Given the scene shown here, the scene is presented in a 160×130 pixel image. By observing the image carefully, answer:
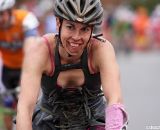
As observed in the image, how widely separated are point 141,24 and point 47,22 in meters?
18.9

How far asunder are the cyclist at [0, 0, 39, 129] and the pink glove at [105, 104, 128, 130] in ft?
13.8

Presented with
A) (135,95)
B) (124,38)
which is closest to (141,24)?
(124,38)

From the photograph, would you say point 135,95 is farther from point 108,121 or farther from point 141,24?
point 141,24

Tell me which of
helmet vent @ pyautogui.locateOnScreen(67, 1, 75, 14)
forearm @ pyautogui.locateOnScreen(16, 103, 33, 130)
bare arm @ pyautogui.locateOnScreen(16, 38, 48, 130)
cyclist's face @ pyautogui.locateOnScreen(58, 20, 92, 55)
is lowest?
forearm @ pyautogui.locateOnScreen(16, 103, 33, 130)

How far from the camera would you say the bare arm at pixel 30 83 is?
5605 mm

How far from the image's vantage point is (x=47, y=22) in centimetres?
1892

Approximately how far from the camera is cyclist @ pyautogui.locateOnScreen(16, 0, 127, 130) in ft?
18.6

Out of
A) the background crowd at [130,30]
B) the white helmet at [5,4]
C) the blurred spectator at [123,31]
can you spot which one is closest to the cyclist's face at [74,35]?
the white helmet at [5,4]

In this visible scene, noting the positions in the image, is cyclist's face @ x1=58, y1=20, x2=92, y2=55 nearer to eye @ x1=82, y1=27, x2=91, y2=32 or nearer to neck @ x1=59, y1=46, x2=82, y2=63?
eye @ x1=82, y1=27, x2=91, y2=32

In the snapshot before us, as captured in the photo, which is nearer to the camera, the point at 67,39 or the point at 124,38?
the point at 67,39

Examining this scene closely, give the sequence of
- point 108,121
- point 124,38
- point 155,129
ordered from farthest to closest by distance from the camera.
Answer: point 124,38 → point 155,129 → point 108,121

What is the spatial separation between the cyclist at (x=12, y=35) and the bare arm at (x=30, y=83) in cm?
361

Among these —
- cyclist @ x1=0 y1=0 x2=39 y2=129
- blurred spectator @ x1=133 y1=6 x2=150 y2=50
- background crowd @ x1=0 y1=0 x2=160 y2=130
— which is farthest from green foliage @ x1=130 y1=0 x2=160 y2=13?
cyclist @ x1=0 y1=0 x2=39 y2=129

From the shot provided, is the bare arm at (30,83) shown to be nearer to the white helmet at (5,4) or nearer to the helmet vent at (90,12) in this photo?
the helmet vent at (90,12)
